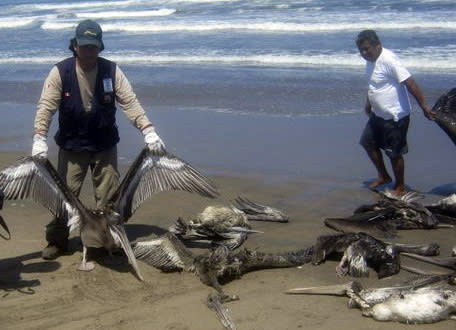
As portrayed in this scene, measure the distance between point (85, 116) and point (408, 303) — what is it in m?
3.35

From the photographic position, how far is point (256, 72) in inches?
665

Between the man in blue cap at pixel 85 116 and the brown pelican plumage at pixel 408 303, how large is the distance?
7.84 ft

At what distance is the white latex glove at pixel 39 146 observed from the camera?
632 centimetres

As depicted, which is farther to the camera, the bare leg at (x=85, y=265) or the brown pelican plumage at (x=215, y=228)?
the brown pelican plumage at (x=215, y=228)

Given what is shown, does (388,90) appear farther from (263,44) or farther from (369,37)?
(263,44)

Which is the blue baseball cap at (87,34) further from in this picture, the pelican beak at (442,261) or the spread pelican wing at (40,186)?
the pelican beak at (442,261)

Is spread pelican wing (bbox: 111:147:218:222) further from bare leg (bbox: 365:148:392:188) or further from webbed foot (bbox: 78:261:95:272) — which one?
bare leg (bbox: 365:148:392:188)

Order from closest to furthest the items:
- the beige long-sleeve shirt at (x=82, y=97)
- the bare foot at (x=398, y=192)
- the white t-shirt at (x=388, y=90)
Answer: the beige long-sleeve shirt at (x=82, y=97) < the bare foot at (x=398, y=192) < the white t-shirt at (x=388, y=90)

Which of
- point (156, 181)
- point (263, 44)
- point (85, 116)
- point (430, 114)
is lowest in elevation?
point (263, 44)

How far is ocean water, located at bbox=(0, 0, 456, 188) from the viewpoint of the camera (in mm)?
10812

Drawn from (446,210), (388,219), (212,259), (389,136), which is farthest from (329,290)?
(389,136)

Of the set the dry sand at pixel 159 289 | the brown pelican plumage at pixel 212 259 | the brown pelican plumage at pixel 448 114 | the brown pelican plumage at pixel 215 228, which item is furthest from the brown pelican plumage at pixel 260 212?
the brown pelican plumage at pixel 448 114

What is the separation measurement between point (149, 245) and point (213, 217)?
0.80 metres

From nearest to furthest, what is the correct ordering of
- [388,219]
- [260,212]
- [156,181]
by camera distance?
[156,181] → [388,219] → [260,212]
